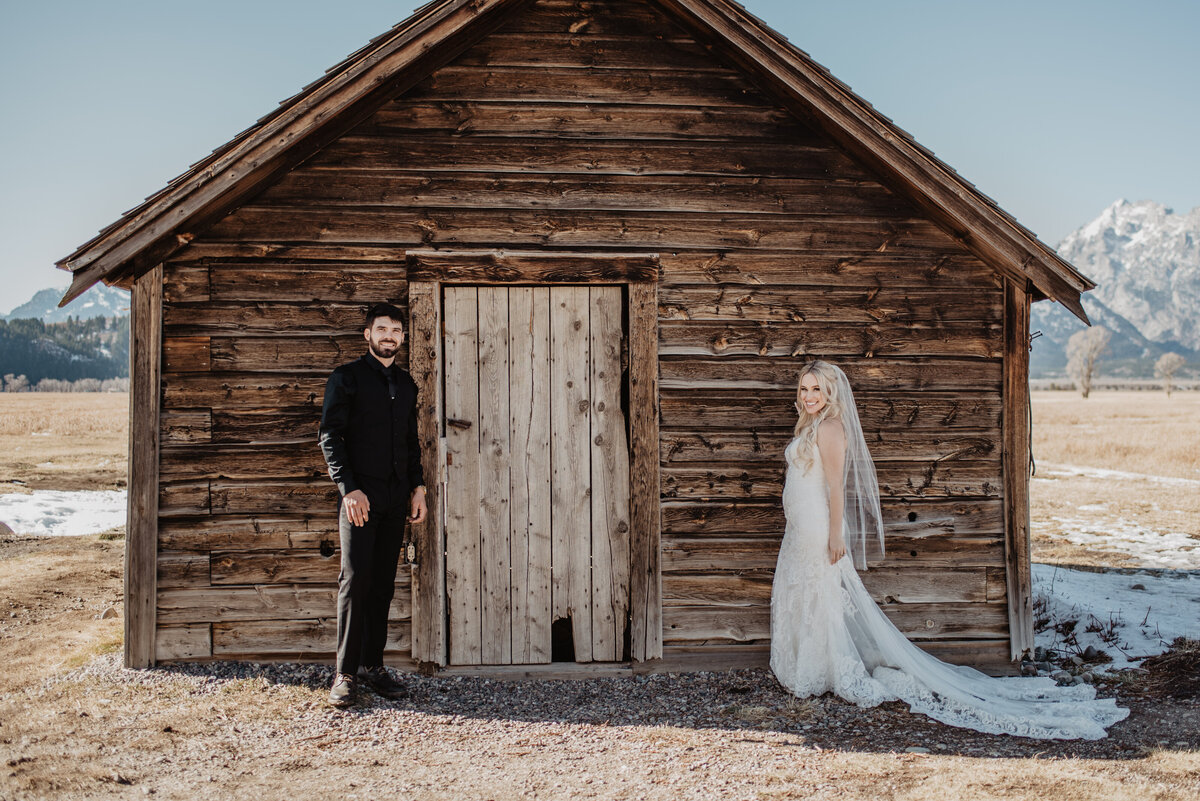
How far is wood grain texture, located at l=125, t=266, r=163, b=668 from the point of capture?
496cm

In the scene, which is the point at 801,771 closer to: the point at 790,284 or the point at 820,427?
A: the point at 820,427

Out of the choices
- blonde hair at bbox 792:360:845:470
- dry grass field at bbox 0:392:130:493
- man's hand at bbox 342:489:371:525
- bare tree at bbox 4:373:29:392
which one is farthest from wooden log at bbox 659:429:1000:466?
bare tree at bbox 4:373:29:392

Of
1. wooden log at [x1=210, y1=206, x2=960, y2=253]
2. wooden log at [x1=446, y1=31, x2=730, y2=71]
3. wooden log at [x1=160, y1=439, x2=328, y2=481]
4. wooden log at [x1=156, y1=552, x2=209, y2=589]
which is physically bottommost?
wooden log at [x1=156, y1=552, x2=209, y2=589]

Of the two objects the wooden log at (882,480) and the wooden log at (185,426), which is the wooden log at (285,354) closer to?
the wooden log at (185,426)

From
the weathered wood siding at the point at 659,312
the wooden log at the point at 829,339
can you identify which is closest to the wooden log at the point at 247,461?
the weathered wood siding at the point at 659,312

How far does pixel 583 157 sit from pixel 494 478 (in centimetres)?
218

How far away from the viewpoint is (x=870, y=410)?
210 inches

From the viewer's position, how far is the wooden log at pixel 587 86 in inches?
203

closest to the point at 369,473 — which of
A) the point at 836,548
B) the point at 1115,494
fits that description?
the point at 836,548

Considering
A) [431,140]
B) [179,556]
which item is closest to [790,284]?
[431,140]

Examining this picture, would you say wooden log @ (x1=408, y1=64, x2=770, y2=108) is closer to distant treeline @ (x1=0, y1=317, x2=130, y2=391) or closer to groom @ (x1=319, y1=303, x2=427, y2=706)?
groom @ (x1=319, y1=303, x2=427, y2=706)

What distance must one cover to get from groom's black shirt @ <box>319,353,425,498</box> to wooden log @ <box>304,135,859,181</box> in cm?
141

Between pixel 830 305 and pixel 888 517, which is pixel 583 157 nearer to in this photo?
pixel 830 305

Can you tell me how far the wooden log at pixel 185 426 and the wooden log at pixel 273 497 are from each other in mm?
323
